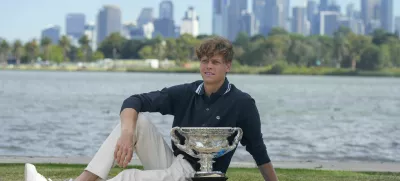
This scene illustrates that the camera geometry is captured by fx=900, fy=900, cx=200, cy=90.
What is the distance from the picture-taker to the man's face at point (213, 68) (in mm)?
4836

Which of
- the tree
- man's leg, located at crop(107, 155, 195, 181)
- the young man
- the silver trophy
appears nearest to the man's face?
the young man

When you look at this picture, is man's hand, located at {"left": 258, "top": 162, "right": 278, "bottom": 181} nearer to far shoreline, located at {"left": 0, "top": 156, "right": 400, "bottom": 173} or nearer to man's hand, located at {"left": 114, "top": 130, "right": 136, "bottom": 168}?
man's hand, located at {"left": 114, "top": 130, "right": 136, "bottom": 168}

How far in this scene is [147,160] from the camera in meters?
5.03

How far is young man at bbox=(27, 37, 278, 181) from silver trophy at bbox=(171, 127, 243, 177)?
197mm

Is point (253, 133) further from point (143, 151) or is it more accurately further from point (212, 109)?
point (143, 151)

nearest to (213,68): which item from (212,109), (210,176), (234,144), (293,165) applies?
(212,109)

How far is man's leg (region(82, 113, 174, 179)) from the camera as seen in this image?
4770 mm

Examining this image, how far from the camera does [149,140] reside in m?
4.96

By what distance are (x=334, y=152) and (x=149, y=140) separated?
12.6 m

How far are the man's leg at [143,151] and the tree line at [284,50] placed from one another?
136 m

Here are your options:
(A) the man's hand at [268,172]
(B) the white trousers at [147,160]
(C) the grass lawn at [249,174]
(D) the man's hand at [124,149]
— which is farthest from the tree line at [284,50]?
(D) the man's hand at [124,149]

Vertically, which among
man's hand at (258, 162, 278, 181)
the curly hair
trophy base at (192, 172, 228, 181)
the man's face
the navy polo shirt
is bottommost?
man's hand at (258, 162, 278, 181)

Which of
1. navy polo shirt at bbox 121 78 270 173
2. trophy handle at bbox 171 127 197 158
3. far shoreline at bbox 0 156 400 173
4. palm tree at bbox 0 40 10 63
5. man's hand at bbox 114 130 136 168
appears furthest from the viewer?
palm tree at bbox 0 40 10 63

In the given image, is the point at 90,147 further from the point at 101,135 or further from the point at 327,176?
the point at 327,176
